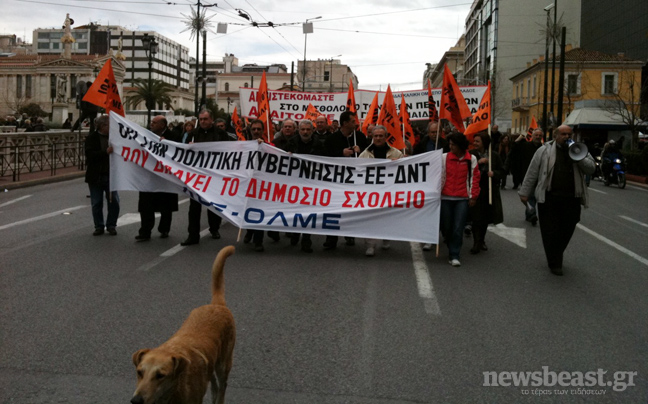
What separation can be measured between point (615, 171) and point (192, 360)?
2463 centimetres

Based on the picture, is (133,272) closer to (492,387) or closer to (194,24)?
(492,387)

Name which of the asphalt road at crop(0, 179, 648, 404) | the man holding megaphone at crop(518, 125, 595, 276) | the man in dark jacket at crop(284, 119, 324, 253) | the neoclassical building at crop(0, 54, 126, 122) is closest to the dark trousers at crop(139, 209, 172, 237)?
the asphalt road at crop(0, 179, 648, 404)

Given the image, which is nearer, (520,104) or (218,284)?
(218,284)

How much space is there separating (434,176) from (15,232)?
6709 mm

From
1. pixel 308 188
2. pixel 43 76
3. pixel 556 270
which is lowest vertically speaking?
pixel 556 270

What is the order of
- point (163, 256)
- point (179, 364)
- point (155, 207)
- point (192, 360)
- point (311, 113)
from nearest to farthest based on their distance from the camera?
point (179, 364) < point (192, 360) < point (163, 256) < point (155, 207) < point (311, 113)

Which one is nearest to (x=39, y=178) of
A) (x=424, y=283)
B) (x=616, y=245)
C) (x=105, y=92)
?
(x=105, y=92)

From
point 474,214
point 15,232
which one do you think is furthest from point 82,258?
point 474,214

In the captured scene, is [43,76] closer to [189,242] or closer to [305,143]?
[189,242]

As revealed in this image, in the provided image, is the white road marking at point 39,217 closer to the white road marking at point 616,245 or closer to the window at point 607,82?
the white road marking at point 616,245

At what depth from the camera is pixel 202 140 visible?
35.3 feet

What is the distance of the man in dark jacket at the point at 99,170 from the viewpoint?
10.7m

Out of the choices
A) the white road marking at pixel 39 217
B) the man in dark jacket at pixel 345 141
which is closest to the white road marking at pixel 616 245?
the man in dark jacket at pixel 345 141

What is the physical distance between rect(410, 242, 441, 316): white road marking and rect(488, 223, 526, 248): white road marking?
6.56 ft
